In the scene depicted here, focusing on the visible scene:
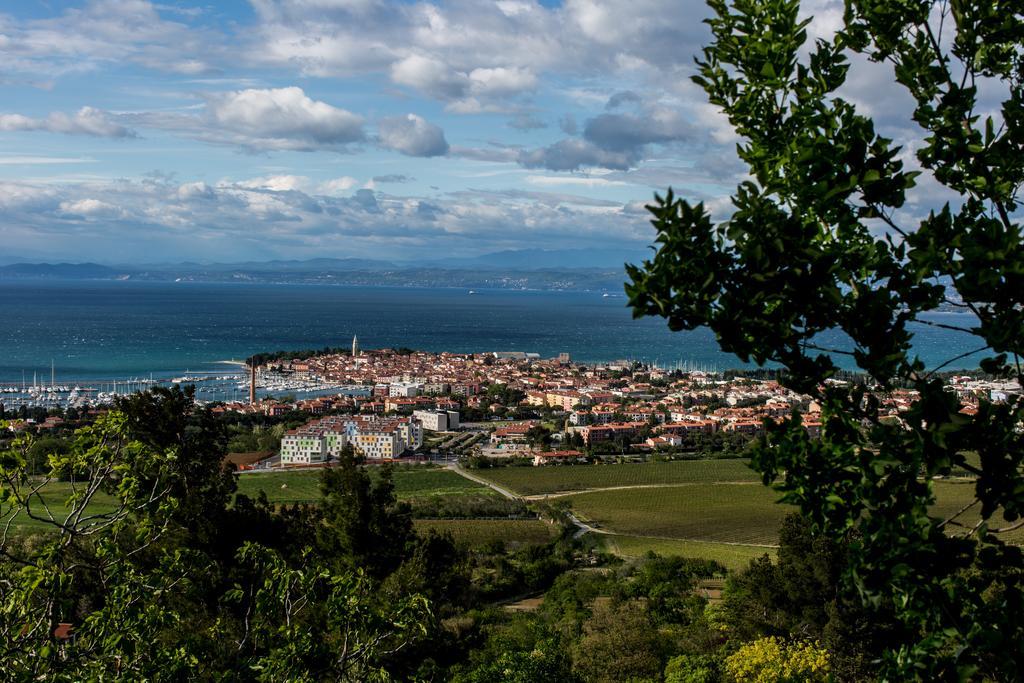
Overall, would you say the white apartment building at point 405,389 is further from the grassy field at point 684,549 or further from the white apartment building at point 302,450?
the grassy field at point 684,549

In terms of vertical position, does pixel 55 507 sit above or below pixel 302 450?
above

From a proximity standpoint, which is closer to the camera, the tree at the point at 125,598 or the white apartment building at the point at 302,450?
the tree at the point at 125,598

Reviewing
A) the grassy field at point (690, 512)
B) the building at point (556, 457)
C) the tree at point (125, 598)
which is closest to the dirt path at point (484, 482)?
the grassy field at point (690, 512)

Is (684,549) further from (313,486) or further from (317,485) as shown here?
(313,486)

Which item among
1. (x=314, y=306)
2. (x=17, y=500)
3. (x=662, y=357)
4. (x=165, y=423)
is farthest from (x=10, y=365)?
(x=314, y=306)

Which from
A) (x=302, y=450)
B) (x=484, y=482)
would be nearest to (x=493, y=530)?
(x=484, y=482)

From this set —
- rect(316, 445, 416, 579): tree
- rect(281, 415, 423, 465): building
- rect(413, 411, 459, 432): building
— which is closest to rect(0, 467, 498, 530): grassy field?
rect(281, 415, 423, 465): building

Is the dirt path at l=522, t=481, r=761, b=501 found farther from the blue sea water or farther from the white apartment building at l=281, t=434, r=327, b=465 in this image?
the blue sea water
